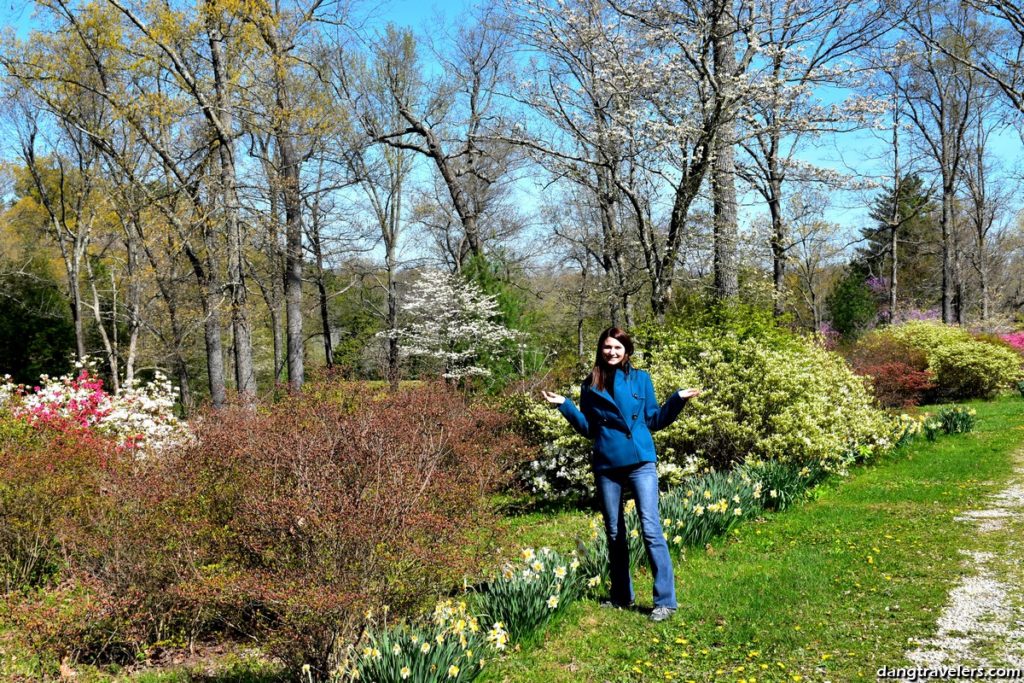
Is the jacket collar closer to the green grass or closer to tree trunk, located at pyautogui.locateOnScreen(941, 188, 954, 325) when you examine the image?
the green grass

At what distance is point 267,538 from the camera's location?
3262mm

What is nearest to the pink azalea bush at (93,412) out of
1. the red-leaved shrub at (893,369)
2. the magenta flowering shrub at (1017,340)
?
the red-leaved shrub at (893,369)

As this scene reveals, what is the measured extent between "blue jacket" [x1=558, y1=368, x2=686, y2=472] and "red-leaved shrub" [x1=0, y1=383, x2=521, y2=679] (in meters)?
0.79

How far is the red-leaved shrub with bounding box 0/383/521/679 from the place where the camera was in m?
3.07

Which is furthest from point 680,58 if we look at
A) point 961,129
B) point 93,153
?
point 961,129

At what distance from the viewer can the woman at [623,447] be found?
4055mm

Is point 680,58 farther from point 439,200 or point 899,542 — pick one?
point 439,200

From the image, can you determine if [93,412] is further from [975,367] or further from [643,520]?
[975,367]

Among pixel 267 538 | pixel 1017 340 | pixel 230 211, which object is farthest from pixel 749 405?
pixel 1017 340

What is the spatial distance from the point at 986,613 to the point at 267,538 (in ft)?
12.7

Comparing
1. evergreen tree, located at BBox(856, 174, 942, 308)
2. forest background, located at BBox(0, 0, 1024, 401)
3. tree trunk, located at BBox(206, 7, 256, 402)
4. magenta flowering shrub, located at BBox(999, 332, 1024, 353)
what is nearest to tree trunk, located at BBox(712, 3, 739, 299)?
forest background, located at BBox(0, 0, 1024, 401)

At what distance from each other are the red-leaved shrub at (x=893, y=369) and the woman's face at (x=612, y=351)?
36.2ft

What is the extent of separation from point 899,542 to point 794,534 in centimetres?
78

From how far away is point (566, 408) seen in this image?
14.1ft
